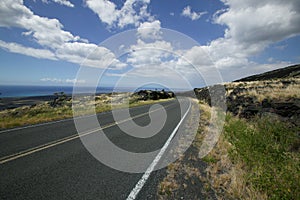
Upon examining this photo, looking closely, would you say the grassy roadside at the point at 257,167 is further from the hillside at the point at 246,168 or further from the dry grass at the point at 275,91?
the dry grass at the point at 275,91

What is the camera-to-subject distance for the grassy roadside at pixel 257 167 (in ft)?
10.6

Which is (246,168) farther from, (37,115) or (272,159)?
(37,115)

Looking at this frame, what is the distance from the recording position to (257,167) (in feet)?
13.5

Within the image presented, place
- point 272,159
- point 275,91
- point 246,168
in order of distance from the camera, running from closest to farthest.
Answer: point 246,168 < point 272,159 < point 275,91

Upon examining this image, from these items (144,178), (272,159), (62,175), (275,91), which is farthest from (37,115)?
(275,91)

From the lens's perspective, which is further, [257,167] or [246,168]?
[246,168]

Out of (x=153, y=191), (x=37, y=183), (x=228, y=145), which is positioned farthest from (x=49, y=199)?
(x=228, y=145)

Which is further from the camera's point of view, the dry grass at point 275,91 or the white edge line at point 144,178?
the dry grass at point 275,91

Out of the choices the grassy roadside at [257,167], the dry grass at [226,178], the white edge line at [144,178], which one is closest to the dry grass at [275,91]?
the grassy roadside at [257,167]

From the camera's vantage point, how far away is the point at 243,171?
4.08 meters

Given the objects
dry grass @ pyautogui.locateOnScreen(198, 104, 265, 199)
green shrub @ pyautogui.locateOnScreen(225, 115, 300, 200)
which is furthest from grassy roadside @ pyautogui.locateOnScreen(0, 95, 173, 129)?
green shrub @ pyautogui.locateOnScreen(225, 115, 300, 200)

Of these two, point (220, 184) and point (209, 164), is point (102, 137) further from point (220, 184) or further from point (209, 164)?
point (220, 184)

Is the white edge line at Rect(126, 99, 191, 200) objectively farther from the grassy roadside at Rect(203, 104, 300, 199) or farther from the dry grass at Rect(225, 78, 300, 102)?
the dry grass at Rect(225, 78, 300, 102)

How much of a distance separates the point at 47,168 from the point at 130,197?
2358 millimetres
